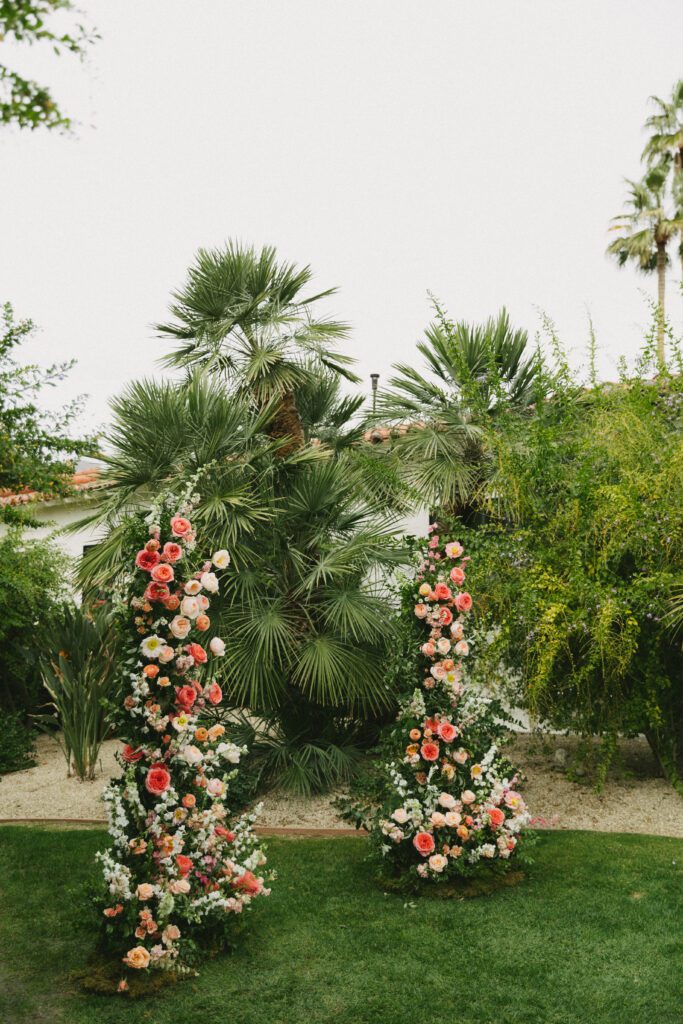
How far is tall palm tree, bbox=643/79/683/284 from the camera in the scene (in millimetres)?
24469

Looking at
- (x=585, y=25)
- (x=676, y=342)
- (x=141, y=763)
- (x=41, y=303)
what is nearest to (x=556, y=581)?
(x=676, y=342)

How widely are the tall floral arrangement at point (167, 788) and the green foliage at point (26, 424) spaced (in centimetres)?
531

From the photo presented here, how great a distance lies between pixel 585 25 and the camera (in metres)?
7.19

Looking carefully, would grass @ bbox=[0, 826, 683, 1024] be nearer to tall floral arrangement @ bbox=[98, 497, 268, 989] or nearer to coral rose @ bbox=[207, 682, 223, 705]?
tall floral arrangement @ bbox=[98, 497, 268, 989]

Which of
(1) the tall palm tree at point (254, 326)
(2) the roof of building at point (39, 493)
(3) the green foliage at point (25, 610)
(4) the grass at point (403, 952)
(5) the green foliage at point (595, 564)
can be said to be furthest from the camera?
(2) the roof of building at point (39, 493)

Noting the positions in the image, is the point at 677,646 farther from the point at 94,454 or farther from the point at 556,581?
the point at 94,454

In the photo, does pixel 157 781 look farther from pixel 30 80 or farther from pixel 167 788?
pixel 30 80

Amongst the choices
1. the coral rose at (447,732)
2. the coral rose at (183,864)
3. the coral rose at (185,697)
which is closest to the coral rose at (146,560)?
the coral rose at (185,697)

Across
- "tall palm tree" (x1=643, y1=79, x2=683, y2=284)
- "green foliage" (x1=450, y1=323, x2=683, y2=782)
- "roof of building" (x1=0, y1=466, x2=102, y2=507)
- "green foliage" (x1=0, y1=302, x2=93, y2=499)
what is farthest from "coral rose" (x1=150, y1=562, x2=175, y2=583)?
"tall palm tree" (x1=643, y1=79, x2=683, y2=284)

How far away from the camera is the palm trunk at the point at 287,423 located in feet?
28.1

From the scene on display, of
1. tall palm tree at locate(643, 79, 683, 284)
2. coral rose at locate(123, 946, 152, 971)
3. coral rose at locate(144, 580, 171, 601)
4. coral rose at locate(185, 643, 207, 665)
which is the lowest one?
coral rose at locate(123, 946, 152, 971)

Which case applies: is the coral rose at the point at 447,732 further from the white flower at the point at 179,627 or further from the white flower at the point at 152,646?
A: the white flower at the point at 152,646

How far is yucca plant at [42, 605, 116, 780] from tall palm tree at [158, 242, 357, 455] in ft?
8.95

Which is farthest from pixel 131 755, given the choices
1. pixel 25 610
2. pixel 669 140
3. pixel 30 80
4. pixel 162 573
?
pixel 669 140
